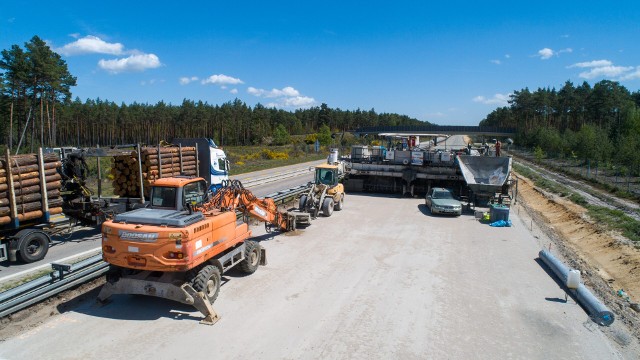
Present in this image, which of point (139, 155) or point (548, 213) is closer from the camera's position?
point (139, 155)

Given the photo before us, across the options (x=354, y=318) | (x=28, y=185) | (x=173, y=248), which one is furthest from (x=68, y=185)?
(x=354, y=318)

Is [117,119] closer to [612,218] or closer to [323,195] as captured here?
[323,195]

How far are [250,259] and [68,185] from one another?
7814mm

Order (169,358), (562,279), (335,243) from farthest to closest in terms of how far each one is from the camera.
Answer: (335,243), (562,279), (169,358)

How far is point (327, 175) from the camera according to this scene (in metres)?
21.5

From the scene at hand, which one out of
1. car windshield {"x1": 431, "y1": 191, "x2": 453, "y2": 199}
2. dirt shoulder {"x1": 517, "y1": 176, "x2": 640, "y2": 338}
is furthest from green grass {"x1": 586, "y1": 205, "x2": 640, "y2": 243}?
car windshield {"x1": 431, "y1": 191, "x2": 453, "y2": 199}

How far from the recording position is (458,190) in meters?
27.3

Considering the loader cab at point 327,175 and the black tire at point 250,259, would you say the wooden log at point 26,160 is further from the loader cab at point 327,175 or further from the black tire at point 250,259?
the loader cab at point 327,175

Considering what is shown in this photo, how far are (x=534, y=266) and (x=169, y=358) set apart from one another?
10.9 m

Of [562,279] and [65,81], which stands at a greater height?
[65,81]

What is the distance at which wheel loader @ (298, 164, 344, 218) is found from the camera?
19.2 m

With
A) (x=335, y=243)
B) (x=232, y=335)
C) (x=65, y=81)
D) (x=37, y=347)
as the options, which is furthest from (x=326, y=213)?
(x=65, y=81)

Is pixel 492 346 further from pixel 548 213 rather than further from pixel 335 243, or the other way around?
pixel 548 213

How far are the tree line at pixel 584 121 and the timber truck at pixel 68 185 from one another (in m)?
31.8
